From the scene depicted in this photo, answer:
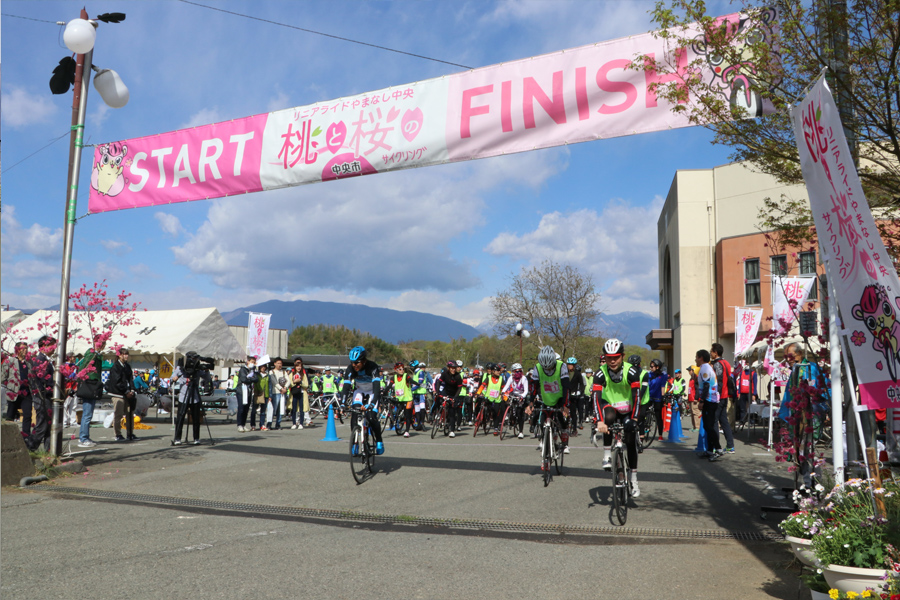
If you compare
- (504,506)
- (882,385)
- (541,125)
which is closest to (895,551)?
(882,385)

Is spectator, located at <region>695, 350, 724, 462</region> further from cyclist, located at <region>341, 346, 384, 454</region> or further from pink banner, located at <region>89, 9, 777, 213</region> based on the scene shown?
cyclist, located at <region>341, 346, 384, 454</region>

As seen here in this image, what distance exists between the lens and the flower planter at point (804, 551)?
14.2 ft

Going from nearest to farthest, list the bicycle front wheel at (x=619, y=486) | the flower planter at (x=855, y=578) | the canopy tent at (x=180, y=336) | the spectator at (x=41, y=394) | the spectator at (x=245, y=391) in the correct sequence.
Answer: the flower planter at (x=855, y=578) → the bicycle front wheel at (x=619, y=486) → the spectator at (x=41, y=394) → the spectator at (x=245, y=391) → the canopy tent at (x=180, y=336)

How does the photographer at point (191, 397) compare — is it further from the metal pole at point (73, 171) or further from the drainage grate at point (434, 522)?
the drainage grate at point (434, 522)

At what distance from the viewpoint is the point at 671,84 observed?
294 inches

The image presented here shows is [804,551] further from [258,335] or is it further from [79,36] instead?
[258,335]

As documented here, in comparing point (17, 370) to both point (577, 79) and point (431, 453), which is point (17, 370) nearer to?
point (431, 453)

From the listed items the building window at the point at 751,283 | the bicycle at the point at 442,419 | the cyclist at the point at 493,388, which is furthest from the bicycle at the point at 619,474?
the building window at the point at 751,283

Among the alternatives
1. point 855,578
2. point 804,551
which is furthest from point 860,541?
point 804,551

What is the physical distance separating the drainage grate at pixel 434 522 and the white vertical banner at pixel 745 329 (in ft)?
42.2

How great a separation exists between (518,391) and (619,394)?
10.2 m

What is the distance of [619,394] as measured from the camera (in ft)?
26.6

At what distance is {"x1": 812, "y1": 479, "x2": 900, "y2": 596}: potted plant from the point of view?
12.5 feet

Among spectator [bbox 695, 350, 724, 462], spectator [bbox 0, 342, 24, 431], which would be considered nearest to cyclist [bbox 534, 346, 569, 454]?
spectator [bbox 695, 350, 724, 462]
